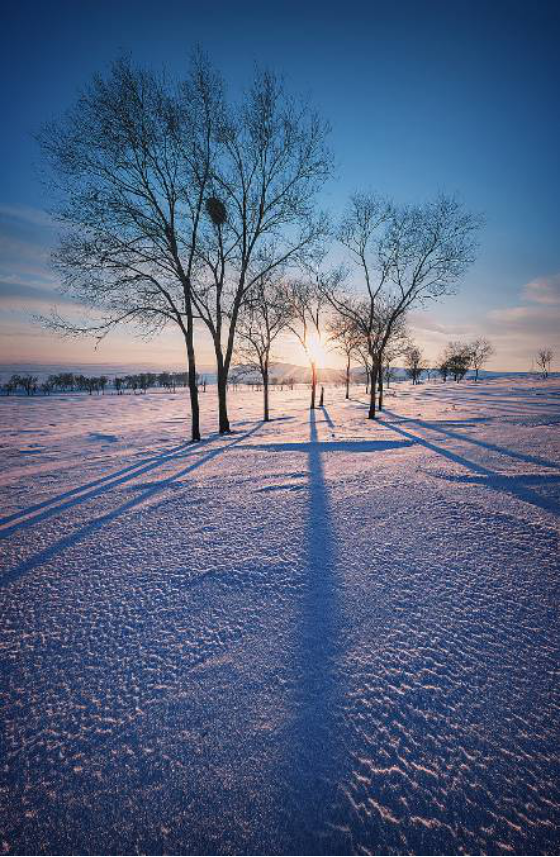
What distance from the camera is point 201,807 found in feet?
3.53

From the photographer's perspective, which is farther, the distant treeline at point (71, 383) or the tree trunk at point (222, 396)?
the distant treeline at point (71, 383)

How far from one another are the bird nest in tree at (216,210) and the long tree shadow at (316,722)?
37.0ft

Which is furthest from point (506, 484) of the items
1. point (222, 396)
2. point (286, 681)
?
point (222, 396)

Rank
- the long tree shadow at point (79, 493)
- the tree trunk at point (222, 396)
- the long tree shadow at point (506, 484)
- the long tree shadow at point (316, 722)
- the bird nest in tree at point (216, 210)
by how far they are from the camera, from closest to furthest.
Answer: the long tree shadow at point (316, 722) < the long tree shadow at point (506, 484) < the long tree shadow at point (79, 493) < the bird nest in tree at point (216, 210) < the tree trunk at point (222, 396)

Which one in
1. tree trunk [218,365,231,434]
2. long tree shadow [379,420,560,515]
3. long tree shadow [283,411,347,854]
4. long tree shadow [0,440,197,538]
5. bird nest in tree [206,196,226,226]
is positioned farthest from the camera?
tree trunk [218,365,231,434]

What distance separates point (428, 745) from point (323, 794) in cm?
46

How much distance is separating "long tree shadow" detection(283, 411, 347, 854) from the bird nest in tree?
444 inches

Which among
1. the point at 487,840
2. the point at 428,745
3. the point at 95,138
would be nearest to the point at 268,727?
the point at 428,745

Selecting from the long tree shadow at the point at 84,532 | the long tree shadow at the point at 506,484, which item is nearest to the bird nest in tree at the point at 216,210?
the long tree shadow at the point at 84,532

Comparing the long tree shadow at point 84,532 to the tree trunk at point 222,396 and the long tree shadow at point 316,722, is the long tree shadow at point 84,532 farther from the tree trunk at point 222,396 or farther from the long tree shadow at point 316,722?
the tree trunk at point 222,396

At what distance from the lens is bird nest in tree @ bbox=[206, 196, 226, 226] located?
31.4 ft

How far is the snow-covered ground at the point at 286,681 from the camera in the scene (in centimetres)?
105

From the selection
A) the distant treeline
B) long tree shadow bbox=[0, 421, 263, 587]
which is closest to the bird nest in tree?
long tree shadow bbox=[0, 421, 263, 587]

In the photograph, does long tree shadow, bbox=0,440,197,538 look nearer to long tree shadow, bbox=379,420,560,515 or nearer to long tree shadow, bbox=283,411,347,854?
long tree shadow, bbox=283,411,347,854
